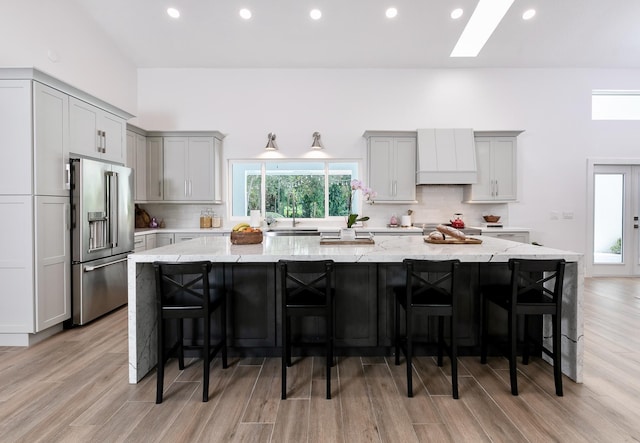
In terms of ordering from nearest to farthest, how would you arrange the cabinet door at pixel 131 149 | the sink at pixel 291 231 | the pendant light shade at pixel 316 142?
the cabinet door at pixel 131 149 < the sink at pixel 291 231 < the pendant light shade at pixel 316 142

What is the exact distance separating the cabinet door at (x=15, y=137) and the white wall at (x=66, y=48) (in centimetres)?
37

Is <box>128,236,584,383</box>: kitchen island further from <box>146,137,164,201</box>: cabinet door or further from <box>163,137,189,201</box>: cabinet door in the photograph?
<box>146,137,164,201</box>: cabinet door

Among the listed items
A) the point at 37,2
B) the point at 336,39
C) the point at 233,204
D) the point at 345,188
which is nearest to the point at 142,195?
the point at 233,204

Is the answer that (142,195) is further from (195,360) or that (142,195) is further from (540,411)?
(540,411)

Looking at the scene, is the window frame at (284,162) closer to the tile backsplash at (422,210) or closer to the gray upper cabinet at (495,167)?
the tile backsplash at (422,210)

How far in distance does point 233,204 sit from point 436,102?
3.96 meters

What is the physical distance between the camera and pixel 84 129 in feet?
12.0

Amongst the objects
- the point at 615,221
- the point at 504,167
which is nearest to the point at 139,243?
the point at 504,167

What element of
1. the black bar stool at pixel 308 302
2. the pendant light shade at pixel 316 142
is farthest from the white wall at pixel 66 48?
the black bar stool at pixel 308 302

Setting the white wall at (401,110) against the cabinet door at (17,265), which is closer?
the cabinet door at (17,265)

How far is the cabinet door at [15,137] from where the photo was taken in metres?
A: 2.99

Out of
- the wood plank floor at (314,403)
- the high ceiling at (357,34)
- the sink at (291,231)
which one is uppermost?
the high ceiling at (357,34)

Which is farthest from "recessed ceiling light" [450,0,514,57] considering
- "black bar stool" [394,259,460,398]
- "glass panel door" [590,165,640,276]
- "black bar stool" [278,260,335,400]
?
"black bar stool" [278,260,335,400]

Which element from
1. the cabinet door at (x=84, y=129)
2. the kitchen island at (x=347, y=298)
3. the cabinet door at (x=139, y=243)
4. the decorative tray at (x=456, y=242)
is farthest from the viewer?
the cabinet door at (x=139, y=243)
